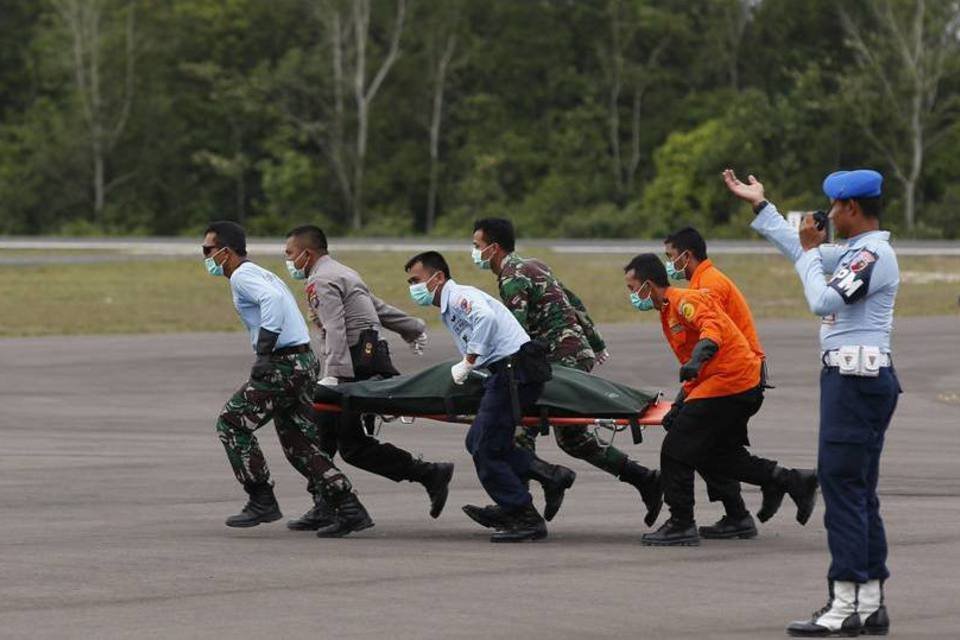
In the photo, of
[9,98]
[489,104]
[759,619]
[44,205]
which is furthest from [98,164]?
[759,619]

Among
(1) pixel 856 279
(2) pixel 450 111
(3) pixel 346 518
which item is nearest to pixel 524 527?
(3) pixel 346 518

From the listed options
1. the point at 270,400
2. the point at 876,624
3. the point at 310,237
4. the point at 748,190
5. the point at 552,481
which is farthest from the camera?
the point at 310,237

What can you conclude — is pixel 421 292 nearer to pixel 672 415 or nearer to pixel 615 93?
pixel 672 415

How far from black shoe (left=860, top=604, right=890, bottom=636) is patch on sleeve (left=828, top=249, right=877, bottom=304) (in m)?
1.34

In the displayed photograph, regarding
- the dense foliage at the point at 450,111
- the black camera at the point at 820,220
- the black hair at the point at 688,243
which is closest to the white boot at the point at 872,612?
the black camera at the point at 820,220

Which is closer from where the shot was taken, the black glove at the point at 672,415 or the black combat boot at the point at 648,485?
the black glove at the point at 672,415

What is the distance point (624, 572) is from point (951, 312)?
26.7 meters

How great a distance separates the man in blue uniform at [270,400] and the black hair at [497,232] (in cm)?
128

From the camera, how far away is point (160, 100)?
68500mm

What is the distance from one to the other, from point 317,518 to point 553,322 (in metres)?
2.03

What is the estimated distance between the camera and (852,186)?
8.09 metres

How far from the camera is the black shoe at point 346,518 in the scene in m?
11.4

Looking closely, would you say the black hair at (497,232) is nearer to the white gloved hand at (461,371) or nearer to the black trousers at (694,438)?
the white gloved hand at (461,371)

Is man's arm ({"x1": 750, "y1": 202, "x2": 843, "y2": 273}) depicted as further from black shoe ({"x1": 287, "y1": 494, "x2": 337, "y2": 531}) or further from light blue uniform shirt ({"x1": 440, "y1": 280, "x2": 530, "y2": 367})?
black shoe ({"x1": 287, "y1": 494, "x2": 337, "y2": 531})
